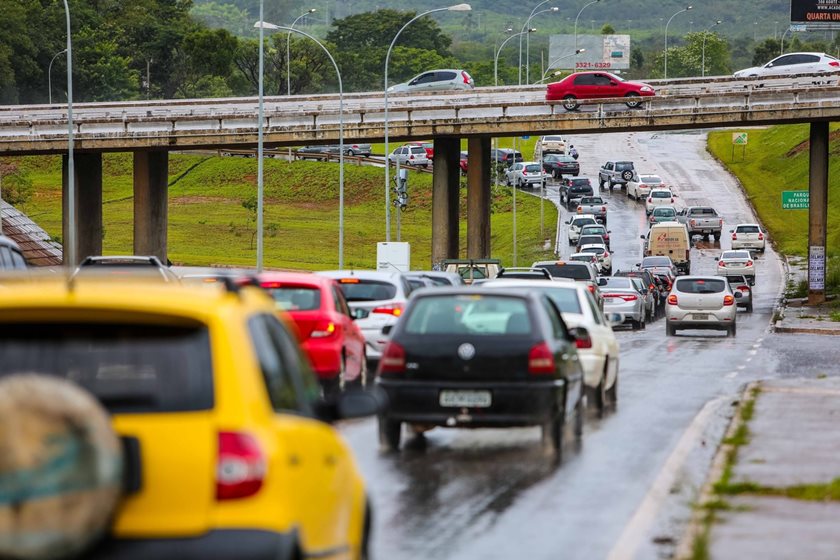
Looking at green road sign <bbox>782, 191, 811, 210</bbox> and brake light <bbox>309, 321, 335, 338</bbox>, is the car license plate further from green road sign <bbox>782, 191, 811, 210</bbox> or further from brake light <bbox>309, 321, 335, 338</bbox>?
green road sign <bbox>782, 191, 811, 210</bbox>

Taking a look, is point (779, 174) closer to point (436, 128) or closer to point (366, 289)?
point (436, 128)

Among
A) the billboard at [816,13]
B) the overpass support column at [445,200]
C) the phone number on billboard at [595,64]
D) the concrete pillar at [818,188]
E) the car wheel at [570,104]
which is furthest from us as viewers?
the phone number on billboard at [595,64]

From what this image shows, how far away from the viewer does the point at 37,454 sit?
213 inches

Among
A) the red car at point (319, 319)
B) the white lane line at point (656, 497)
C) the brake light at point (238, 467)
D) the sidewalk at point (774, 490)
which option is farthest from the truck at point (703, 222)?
the brake light at point (238, 467)

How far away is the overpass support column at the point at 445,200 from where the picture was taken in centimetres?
6706

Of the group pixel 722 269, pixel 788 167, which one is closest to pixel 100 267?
pixel 722 269

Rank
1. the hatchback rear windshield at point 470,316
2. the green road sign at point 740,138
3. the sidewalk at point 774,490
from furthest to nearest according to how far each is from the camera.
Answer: the green road sign at point 740,138 < the hatchback rear windshield at point 470,316 < the sidewalk at point 774,490

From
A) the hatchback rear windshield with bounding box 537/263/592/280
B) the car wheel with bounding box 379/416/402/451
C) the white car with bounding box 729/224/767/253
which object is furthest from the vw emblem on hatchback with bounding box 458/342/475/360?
the white car with bounding box 729/224/767/253

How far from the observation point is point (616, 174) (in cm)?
11200

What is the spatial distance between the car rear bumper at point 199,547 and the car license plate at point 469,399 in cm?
916

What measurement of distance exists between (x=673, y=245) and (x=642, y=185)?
101 feet

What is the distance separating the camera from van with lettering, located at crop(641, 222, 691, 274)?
76688 mm

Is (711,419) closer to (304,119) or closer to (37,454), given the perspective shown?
(37,454)

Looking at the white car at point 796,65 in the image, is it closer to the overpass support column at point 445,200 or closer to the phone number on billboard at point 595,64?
the overpass support column at point 445,200
